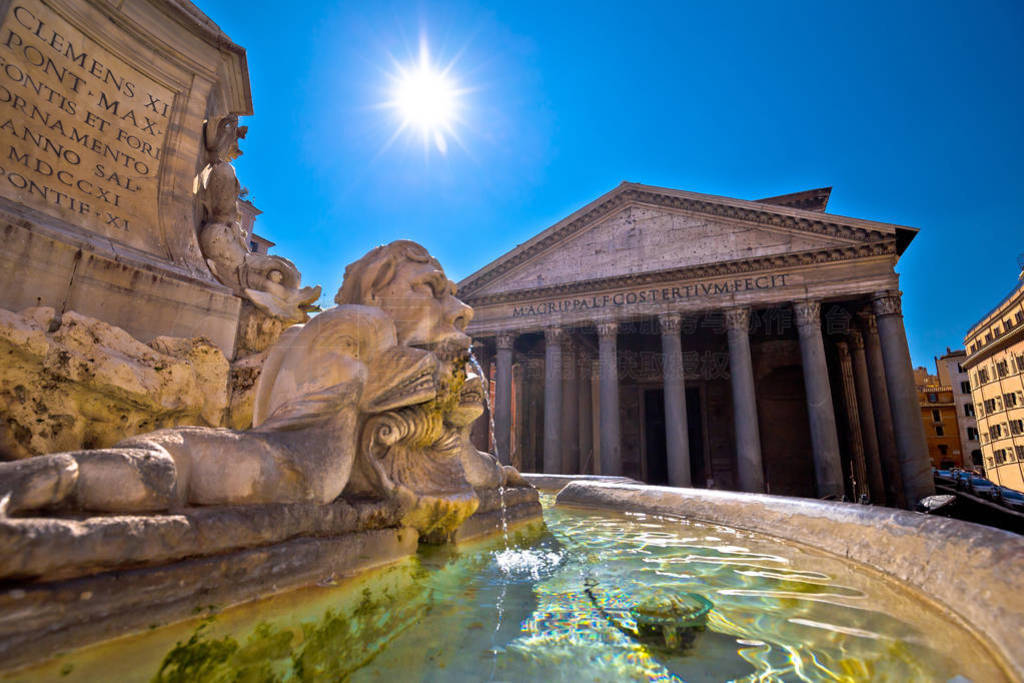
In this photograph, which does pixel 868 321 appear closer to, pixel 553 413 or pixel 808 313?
pixel 808 313

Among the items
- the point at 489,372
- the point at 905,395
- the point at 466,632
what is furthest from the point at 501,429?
the point at 466,632

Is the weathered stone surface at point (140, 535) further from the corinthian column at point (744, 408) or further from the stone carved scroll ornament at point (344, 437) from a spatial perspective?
the corinthian column at point (744, 408)

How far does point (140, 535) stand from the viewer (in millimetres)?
1182

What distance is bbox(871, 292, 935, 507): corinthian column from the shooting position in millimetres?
13469

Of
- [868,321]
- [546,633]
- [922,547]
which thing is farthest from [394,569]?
[868,321]

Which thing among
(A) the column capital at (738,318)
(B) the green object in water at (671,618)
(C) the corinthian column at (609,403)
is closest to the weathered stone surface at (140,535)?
(B) the green object in water at (671,618)

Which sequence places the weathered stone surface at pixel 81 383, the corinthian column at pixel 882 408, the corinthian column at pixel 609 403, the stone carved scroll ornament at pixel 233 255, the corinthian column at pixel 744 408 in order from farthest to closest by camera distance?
1. the corinthian column at pixel 609 403
2. the corinthian column at pixel 882 408
3. the corinthian column at pixel 744 408
4. the stone carved scroll ornament at pixel 233 255
5. the weathered stone surface at pixel 81 383

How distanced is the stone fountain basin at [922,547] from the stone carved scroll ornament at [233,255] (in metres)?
3.56

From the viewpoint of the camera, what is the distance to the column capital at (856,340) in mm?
18812

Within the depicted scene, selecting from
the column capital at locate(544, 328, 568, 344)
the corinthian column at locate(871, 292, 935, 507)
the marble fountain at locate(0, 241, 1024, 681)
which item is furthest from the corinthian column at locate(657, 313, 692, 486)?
the marble fountain at locate(0, 241, 1024, 681)

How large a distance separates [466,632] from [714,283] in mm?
16697

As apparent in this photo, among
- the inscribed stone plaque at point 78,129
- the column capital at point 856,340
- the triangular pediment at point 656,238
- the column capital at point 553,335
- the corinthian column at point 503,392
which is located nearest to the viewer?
the inscribed stone plaque at point 78,129

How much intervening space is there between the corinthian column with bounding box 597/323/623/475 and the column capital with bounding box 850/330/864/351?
9322mm

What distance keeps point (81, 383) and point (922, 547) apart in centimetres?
419
